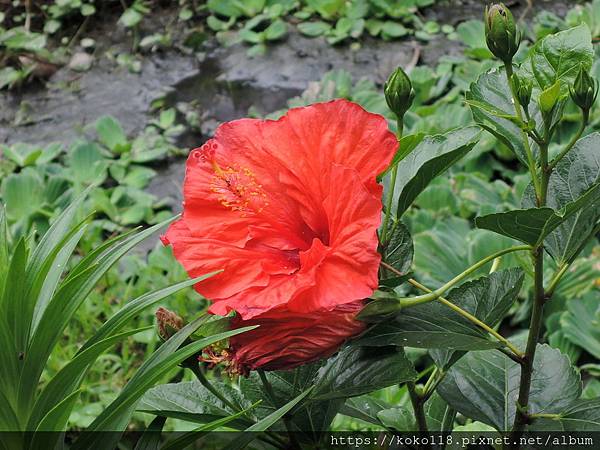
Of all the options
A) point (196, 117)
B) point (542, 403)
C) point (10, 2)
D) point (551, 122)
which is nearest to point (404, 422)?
point (542, 403)

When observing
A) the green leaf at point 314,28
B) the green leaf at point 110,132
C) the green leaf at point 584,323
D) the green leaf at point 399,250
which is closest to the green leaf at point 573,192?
the green leaf at point 399,250

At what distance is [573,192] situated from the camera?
2.25ft

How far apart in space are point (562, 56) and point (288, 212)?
0.24 m

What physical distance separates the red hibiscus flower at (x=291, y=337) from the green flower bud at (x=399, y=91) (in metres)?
0.18

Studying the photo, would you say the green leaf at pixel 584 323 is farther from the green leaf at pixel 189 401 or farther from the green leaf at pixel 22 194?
the green leaf at pixel 22 194

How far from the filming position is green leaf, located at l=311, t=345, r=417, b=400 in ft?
2.13

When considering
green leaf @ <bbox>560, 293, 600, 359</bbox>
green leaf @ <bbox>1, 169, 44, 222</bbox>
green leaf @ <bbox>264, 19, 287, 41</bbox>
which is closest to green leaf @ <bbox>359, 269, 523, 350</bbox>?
green leaf @ <bbox>560, 293, 600, 359</bbox>

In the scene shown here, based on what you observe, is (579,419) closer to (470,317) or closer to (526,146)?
(470,317)

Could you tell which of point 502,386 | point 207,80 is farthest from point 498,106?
point 207,80

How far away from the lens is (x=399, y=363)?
0.65 m

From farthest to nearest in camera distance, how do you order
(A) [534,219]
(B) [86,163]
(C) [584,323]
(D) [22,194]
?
(B) [86,163], (D) [22,194], (C) [584,323], (A) [534,219]

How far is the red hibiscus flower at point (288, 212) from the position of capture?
59 centimetres

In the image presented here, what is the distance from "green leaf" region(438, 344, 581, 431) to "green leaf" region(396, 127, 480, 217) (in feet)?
0.68

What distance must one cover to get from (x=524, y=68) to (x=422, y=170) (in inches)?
5.0
